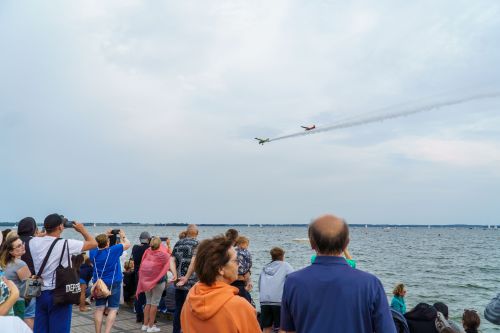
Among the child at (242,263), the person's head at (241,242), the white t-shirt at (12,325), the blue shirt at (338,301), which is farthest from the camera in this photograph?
the person's head at (241,242)

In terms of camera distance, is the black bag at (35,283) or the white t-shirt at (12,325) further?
the black bag at (35,283)

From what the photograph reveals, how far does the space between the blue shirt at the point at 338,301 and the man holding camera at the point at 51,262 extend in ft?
10.0

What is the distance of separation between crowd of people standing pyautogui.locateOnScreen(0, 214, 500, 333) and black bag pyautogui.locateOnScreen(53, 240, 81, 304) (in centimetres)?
1

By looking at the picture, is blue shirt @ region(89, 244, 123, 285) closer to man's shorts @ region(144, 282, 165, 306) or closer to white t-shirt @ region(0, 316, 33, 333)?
man's shorts @ region(144, 282, 165, 306)

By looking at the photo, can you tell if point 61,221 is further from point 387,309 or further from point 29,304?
point 387,309

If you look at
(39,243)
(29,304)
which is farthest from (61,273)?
(29,304)

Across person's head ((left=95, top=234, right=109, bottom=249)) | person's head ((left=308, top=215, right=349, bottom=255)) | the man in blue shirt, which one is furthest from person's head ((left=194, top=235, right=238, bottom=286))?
person's head ((left=95, top=234, right=109, bottom=249))

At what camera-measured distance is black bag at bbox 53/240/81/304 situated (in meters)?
4.98

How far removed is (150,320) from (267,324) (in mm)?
2167

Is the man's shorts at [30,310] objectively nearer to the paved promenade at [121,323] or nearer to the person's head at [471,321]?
the paved promenade at [121,323]

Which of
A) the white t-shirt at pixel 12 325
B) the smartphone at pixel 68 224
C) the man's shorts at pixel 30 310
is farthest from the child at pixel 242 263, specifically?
the white t-shirt at pixel 12 325

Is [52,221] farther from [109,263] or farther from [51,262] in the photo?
[109,263]

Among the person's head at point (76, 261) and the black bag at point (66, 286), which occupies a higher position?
the person's head at point (76, 261)

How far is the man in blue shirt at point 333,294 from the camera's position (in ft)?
9.10
